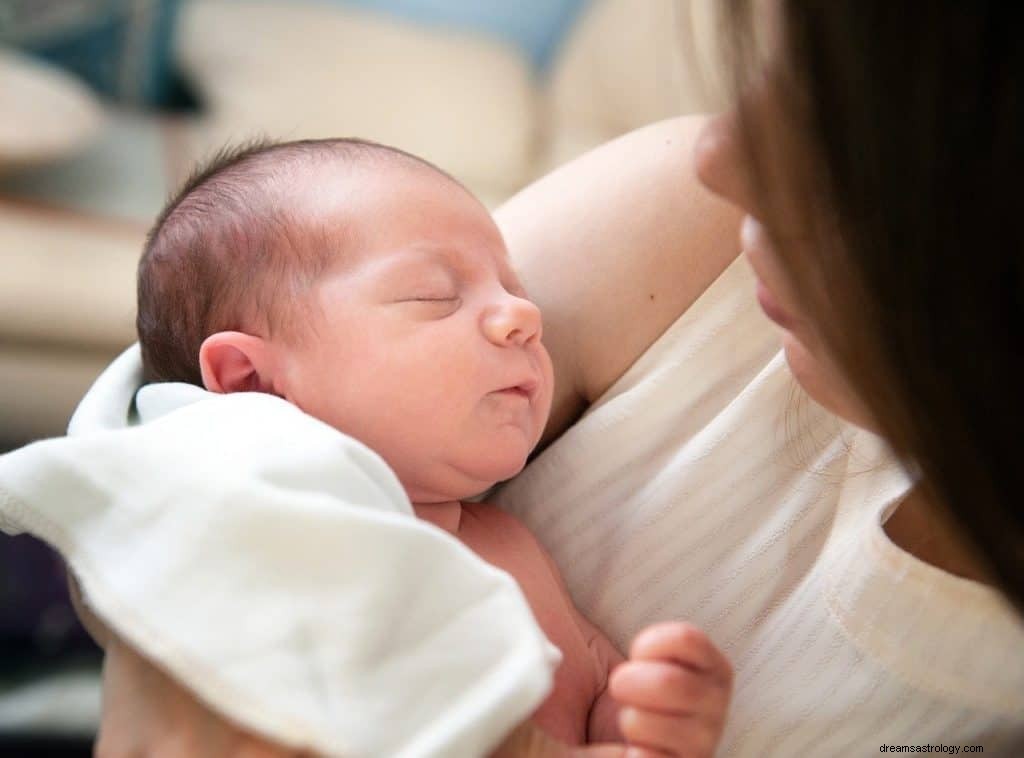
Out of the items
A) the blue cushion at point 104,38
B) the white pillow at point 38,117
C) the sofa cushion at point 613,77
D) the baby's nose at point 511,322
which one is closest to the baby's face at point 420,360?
the baby's nose at point 511,322

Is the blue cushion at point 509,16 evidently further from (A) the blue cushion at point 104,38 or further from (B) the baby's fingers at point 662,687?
(B) the baby's fingers at point 662,687

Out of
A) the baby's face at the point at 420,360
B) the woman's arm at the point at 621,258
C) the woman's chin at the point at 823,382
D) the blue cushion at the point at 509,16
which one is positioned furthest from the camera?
the blue cushion at the point at 509,16

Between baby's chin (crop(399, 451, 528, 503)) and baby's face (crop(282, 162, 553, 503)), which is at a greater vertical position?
baby's face (crop(282, 162, 553, 503))

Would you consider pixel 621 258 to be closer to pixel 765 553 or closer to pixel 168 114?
pixel 765 553

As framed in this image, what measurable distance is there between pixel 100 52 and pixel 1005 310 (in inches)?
89.1

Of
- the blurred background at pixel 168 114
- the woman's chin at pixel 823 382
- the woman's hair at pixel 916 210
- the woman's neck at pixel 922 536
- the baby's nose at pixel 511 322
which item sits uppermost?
the woman's hair at pixel 916 210

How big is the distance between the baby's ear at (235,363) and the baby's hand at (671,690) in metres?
0.34

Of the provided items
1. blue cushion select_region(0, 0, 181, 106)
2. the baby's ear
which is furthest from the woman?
blue cushion select_region(0, 0, 181, 106)

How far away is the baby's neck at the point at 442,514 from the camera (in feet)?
2.54

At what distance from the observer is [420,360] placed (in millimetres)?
Answer: 729

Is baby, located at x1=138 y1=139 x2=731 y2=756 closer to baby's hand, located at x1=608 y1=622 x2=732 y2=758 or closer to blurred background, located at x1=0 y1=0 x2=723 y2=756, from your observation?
baby's hand, located at x1=608 y1=622 x2=732 y2=758

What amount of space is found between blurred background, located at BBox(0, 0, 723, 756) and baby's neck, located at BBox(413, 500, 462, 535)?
33.6 inches

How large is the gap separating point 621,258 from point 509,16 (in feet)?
7.65

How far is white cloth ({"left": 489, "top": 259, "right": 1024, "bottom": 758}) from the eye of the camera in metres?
0.68
